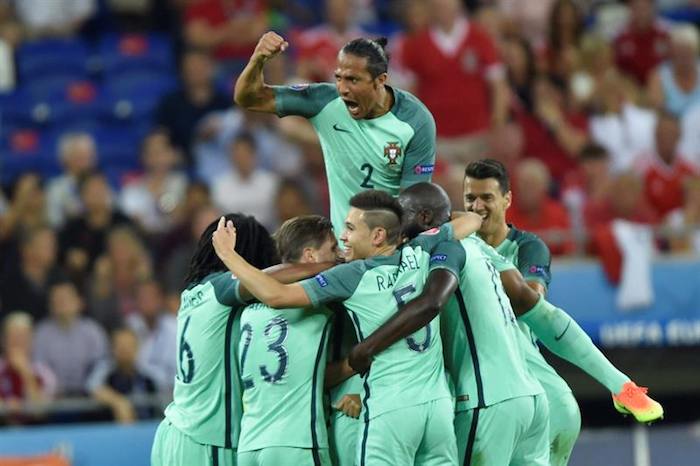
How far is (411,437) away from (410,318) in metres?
0.54

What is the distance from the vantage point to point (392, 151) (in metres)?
7.87

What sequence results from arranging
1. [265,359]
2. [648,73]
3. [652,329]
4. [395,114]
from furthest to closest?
[648,73]
[652,329]
[395,114]
[265,359]

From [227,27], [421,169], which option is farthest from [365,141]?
[227,27]

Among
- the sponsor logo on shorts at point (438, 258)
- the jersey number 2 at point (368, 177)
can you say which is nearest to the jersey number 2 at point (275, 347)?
the sponsor logo on shorts at point (438, 258)

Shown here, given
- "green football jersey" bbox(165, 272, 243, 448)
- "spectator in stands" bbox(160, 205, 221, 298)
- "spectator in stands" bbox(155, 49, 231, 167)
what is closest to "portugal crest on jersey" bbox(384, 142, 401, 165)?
"green football jersey" bbox(165, 272, 243, 448)

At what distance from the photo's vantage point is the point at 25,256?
1292cm

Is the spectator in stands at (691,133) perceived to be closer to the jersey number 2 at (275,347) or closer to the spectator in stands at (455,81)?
the spectator in stands at (455,81)

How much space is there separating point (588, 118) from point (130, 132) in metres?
4.29

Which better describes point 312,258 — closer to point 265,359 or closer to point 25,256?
point 265,359

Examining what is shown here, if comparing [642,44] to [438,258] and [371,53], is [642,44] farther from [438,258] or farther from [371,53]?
[438,258]

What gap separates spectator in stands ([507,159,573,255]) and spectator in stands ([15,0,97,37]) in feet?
16.8

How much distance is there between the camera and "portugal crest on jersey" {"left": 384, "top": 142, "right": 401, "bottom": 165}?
25.8 feet

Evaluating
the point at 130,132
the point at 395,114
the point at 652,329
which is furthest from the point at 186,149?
the point at 395,114

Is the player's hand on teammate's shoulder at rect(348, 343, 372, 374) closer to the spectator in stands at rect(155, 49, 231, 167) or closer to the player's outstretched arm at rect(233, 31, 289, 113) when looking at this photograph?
the player's outstretched arm at rect(233, 31, 289, 113)
